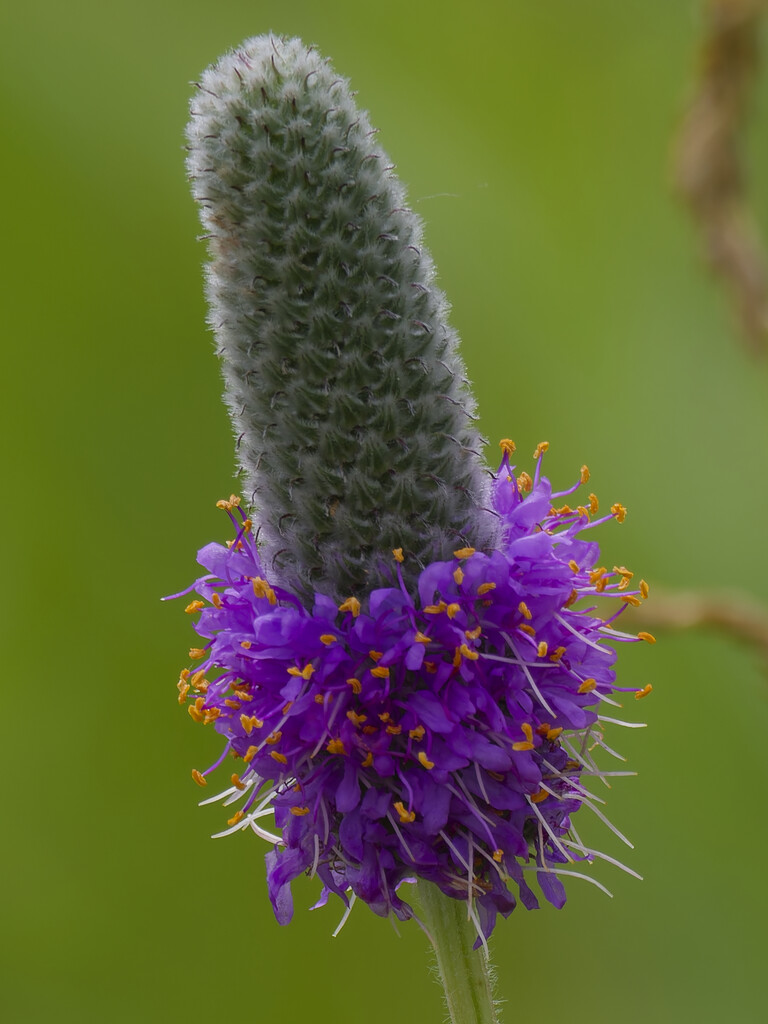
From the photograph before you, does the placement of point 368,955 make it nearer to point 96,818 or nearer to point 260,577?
point 96,818

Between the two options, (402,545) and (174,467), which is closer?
(402,545)

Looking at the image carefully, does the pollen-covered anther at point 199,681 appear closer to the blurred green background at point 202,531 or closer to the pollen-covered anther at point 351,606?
the pollen-covered anther at point 351,606

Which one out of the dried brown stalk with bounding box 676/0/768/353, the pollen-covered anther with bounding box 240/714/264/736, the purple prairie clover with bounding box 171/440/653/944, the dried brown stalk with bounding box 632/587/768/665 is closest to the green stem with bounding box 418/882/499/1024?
the purple prairie clover with bounding box 171/440/653/944

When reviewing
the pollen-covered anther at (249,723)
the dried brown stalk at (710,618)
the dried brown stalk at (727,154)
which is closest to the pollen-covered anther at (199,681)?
the pollen-covered anther at (249,723)

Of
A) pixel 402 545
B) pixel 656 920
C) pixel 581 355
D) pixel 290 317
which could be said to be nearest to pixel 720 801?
pixel 656 920

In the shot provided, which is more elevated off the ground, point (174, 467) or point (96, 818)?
point (174, 467)

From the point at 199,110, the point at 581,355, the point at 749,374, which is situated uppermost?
the point at 581,355

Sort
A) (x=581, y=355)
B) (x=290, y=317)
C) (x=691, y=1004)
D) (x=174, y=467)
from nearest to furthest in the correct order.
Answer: (x=290, y=317) → (x=691, y=1004) → (x=174, y=467) → (x=581, y=355)
